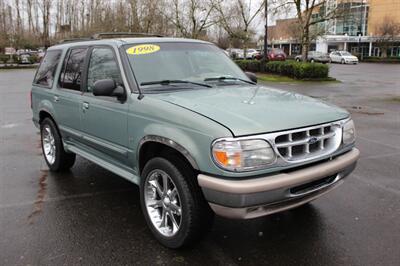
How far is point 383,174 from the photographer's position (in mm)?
5824

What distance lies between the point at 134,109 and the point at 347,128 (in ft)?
6.74

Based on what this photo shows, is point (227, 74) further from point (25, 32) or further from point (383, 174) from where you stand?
point (25, 32)

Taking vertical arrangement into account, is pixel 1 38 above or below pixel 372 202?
above

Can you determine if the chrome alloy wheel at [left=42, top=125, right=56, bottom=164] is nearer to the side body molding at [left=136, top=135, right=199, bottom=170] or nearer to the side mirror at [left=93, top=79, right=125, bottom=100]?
the side mirror at [left=93, top=79, right=125, bottom=100]

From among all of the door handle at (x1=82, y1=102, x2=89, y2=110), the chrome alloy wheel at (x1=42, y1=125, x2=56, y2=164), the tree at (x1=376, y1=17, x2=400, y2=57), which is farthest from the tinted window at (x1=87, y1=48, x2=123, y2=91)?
the tree at (x1=376, y1=17, x2=400, y2=57)

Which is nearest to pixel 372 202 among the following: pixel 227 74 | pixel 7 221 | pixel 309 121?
pixel 309 121

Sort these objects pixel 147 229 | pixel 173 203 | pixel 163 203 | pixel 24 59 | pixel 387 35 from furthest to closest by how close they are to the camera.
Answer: pixel 387 35 < pixel 24 59 < pixel 147 229 < pixel 163 203 < pixel 173 203

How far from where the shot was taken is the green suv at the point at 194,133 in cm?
313

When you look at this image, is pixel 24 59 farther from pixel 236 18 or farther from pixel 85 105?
pixel 85 105

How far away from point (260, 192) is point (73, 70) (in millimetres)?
3282

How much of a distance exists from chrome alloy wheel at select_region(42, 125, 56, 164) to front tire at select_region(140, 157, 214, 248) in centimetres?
262

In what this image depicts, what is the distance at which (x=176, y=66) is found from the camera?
Answer: 4527mm

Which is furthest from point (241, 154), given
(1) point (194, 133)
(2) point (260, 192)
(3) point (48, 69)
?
(3) point (48, 69)

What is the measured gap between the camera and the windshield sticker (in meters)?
4.44
